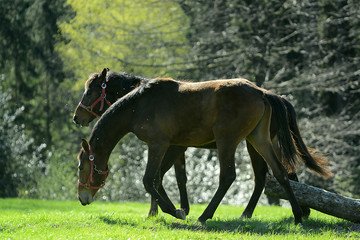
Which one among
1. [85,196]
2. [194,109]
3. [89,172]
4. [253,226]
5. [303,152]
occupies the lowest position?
[253,226]

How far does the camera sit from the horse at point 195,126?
824cm

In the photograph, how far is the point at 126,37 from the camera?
2002 centimetres

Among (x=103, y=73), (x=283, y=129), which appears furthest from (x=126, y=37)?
(x=283, y=129)

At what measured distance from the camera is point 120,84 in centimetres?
996

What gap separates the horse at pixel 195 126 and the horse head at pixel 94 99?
4.55 ft

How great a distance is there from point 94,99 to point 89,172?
1.77 meters

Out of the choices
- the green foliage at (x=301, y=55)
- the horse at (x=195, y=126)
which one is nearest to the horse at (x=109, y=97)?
the horse at (x=195, y=126)

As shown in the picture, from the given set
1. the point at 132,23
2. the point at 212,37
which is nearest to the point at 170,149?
the point at 212,37

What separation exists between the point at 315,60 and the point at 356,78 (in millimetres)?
1541

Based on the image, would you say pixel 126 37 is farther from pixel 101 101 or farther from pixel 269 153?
pixel 269 153

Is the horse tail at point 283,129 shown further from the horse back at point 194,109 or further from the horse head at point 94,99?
the horse head at point 94,99

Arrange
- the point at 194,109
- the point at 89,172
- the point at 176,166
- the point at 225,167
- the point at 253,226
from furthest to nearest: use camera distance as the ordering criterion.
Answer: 1. the point at 176,166
2. the point at 89,172
3. the point at 194,109
4. the point at 225,167
5. the point at 253,226

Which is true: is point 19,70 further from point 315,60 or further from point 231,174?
point 231,174

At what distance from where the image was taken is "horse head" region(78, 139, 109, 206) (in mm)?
8706
